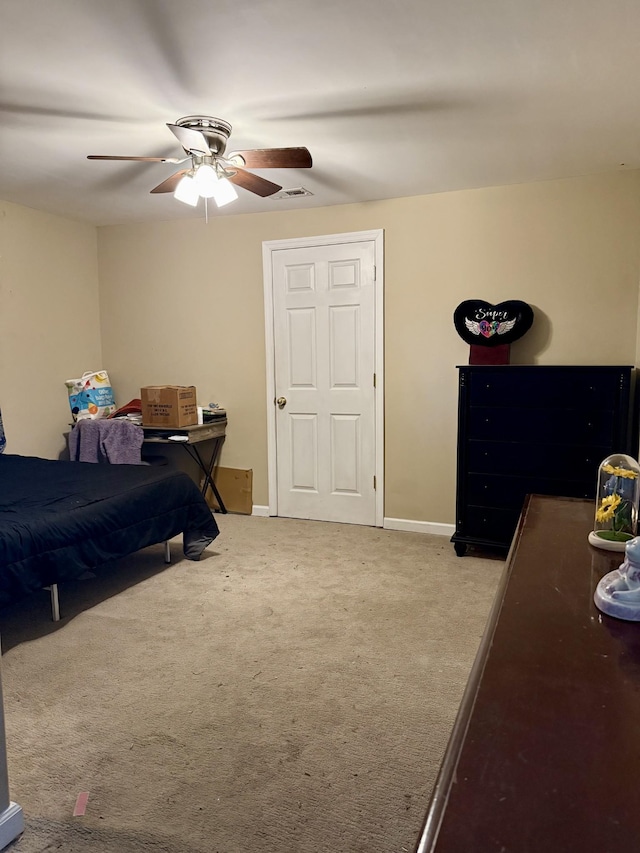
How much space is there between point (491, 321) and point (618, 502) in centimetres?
246

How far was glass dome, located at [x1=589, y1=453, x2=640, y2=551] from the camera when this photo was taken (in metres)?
1.49

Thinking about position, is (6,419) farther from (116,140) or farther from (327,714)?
(327,714)

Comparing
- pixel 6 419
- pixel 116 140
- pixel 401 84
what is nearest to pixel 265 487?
pixel 6 419

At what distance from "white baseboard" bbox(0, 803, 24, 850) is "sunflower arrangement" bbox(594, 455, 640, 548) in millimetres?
1715

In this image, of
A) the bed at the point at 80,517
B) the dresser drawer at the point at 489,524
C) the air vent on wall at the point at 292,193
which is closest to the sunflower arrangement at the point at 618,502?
the dresser drawer at the point at 489,524

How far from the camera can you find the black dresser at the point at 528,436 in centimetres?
331

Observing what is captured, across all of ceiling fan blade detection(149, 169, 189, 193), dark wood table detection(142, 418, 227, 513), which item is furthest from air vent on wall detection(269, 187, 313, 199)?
dark wood table detection(142, 418, 227, 513)

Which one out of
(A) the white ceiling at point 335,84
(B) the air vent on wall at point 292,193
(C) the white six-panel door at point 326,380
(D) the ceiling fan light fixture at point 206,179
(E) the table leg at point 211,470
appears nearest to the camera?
(A) the white ceiling at point 335,84

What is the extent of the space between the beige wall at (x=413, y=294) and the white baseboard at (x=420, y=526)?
0.16 ft

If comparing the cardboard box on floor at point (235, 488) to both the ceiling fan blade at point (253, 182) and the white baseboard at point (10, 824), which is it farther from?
the white baseboard at point (10, 824)

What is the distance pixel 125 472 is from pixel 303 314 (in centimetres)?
182

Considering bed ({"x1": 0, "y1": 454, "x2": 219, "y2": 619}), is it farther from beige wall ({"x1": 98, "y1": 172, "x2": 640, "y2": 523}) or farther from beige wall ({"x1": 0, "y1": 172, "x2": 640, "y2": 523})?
beige wall ({"x1": 98, "y1": 172, "x2": 640, "y2": 523})

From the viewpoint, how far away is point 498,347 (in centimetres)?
379

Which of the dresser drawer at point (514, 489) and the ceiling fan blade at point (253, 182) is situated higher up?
the ceiling fan blade at point (253, 182)
